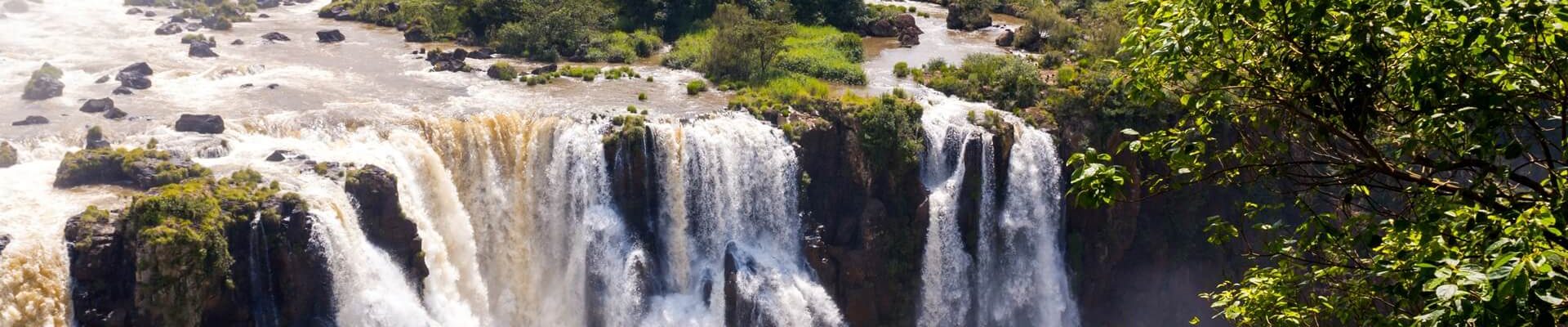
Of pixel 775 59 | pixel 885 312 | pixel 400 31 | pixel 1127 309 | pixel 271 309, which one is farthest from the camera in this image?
pixel 400 31

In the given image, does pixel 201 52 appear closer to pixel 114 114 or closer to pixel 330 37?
pixel 330 37

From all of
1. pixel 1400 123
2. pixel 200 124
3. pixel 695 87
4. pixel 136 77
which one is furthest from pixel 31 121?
pixel 1400 123

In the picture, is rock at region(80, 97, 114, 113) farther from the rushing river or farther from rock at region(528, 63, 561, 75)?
rock at region(528, 63, 561, 75)

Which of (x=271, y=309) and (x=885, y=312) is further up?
(x=271, y=309)

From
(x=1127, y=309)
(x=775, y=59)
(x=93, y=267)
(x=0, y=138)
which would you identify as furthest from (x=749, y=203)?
(x=0, y=138)

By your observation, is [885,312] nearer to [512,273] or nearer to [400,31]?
[512,273]

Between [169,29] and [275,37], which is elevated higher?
[275,37]

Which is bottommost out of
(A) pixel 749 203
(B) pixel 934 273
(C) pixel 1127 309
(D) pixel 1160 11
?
(C) pixel 1127 309

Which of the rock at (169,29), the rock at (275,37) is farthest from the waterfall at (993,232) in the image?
the rock at (169,29)
